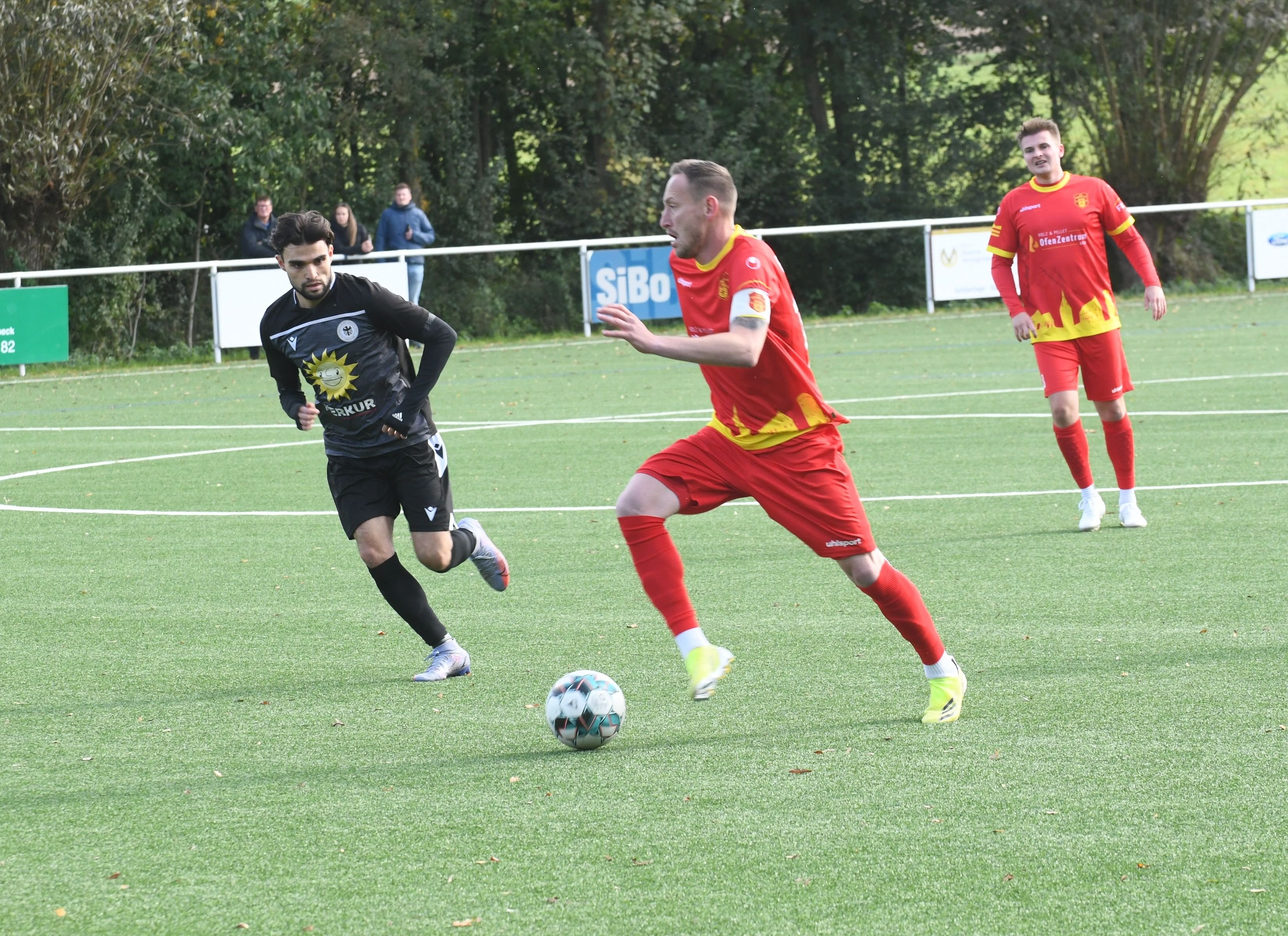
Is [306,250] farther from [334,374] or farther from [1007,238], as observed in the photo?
[1007,238]

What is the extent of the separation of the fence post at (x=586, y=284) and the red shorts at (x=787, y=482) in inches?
786

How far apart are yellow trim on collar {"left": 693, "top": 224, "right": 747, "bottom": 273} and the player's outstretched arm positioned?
0.27 meters

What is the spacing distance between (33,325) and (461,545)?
53.6 feet

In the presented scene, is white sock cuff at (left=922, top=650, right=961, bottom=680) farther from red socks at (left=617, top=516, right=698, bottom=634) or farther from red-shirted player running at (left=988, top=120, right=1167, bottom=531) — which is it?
red-shirted player running at (left=988, top=120, right=1167, bottom=531)

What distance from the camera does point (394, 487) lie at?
6.59 meters

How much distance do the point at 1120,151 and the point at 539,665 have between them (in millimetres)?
28525

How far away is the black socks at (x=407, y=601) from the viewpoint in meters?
6.43

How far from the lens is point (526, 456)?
12.9 meters

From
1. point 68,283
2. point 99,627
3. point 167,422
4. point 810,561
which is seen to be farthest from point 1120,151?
point 99,627

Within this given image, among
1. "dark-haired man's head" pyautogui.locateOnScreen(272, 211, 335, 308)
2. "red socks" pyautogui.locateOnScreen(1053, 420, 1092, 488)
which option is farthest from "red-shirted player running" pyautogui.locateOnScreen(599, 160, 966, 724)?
"red socks" pyautogui.locateOnScreen(1053, 420, 1092, 488)

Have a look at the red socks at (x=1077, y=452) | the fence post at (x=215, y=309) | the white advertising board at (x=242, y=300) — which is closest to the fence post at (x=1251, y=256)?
the white advertising board at (x=242, y=300)

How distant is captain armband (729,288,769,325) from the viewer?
5.19 metres

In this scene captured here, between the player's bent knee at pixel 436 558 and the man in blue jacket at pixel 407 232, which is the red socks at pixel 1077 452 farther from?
the man in blue jacket at pixel 407 232

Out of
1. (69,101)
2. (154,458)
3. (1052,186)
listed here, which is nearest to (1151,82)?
(69,101)
